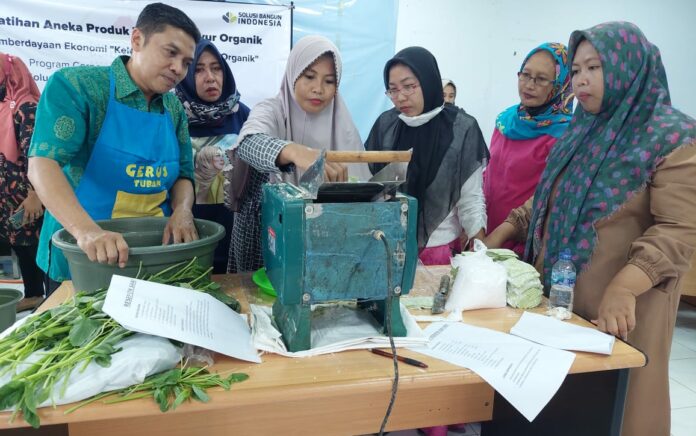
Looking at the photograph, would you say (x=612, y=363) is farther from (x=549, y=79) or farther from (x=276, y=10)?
(x=276, y=10)

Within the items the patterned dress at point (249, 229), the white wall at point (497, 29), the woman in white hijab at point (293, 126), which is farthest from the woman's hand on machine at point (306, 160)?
the white wall at point (497, 29)

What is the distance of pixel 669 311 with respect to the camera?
1355 millimetres

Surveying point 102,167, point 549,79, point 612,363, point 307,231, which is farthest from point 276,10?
point 612,363

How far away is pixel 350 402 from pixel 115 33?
9.04ft

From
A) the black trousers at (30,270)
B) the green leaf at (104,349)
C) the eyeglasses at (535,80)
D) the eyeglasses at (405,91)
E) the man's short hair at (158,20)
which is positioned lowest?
the black trousers at (30,270)

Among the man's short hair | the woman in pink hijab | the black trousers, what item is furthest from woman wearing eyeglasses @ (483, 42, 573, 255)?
the black trousers

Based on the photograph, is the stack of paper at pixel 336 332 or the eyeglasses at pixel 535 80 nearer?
the stack of paper at pixel 336 332

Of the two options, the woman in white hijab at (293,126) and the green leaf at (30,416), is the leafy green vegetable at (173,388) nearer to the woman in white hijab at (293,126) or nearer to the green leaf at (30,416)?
the green leaf at (30,416)

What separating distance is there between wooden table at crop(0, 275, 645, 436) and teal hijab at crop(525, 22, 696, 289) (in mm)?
312

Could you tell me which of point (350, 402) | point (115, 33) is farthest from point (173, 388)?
point (115, 33)

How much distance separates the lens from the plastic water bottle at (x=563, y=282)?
1306 mm

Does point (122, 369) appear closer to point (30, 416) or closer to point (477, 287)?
point (30, 416)

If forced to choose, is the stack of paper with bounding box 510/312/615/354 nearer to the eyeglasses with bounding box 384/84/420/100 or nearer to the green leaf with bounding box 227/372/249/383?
the green leaf with bounding box 227/372/249/383

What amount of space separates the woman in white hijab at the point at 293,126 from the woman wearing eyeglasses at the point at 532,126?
2.86 ft
